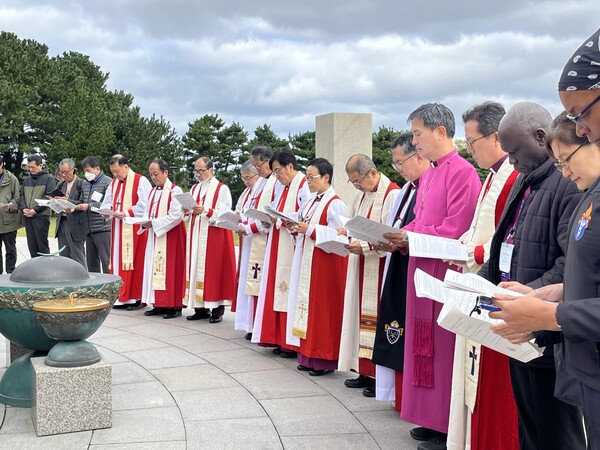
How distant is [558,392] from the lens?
2.46 meters

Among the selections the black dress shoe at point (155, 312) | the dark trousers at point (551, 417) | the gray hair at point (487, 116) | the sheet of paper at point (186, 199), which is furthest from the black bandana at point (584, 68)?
the black dress shoe at point (155, 312)

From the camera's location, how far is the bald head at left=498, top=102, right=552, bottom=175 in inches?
123

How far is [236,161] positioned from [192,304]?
95.6 feet

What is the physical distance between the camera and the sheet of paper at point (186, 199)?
7.87 metres

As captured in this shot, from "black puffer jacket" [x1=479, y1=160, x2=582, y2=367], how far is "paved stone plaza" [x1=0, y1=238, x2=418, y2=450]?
175 centimetres

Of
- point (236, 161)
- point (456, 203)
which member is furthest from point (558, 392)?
point (236, 161)

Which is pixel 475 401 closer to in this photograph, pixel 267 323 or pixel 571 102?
pixel 571 102

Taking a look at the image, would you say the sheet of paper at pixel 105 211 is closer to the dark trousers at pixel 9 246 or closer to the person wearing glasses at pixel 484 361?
the dark trousers at pixel 9 246

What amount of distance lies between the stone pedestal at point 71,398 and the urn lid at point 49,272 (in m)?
0.65

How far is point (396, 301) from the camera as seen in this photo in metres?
4.71

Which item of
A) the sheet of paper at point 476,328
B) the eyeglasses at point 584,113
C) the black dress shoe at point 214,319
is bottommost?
the black dress shoe at point 214,319

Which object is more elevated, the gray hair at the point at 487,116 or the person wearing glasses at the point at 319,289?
the gray hair at the point at 487,116

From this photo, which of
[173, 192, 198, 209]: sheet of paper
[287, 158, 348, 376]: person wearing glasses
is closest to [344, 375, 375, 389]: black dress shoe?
[287, 158, 348, 376]: person wearing glasses

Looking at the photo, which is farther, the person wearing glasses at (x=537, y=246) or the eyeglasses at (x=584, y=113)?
the person wearing glasses at (x=537, y=246)
